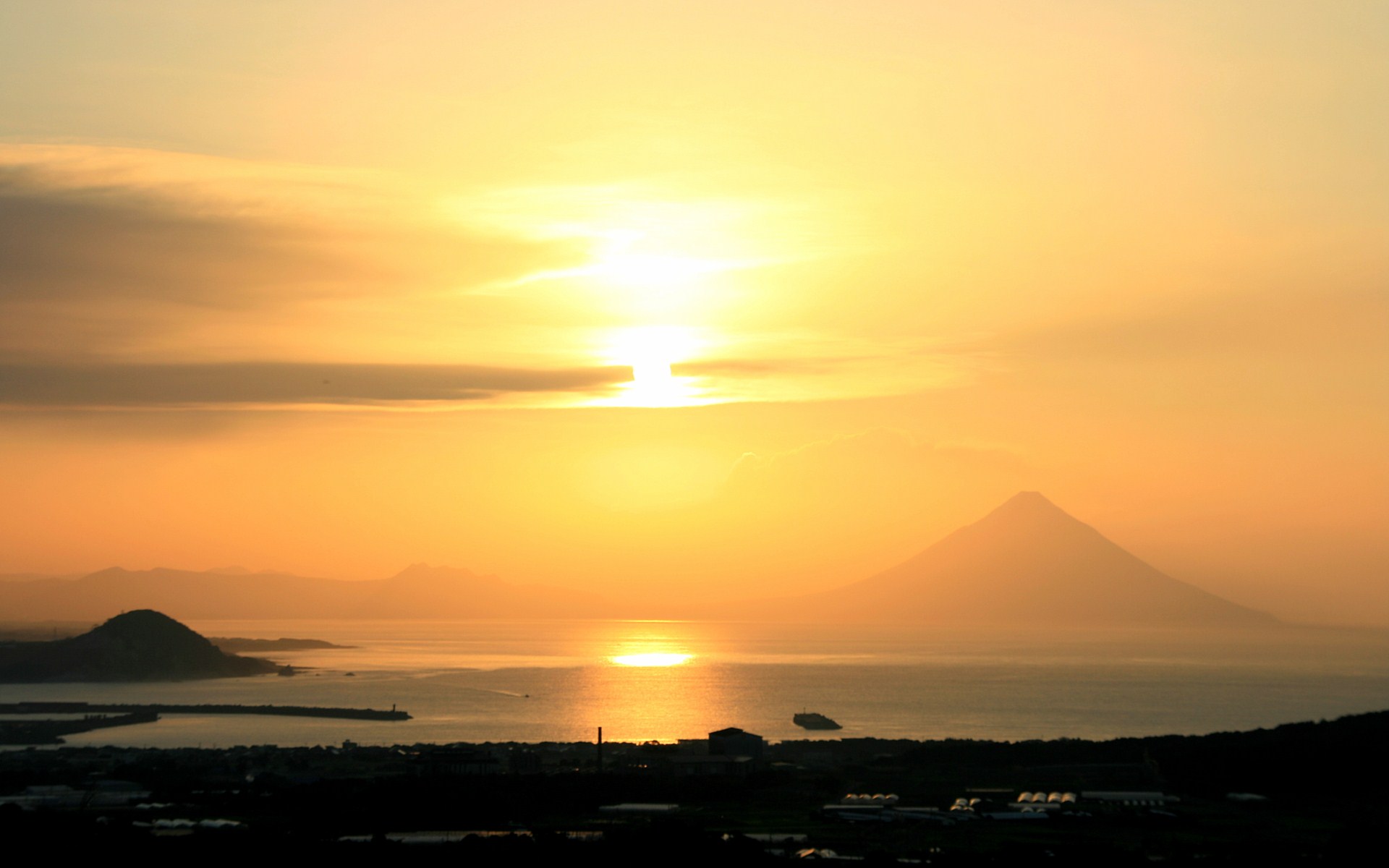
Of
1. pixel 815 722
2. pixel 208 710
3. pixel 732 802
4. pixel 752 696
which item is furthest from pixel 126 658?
pixel 732 802

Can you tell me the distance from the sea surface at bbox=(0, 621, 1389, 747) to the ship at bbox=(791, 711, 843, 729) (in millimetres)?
913

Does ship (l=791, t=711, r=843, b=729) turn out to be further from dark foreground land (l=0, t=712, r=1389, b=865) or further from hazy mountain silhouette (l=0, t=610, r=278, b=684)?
hazy mountain silhouette (l=0, t=610, r=278, b=684)

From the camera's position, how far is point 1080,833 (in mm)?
32938

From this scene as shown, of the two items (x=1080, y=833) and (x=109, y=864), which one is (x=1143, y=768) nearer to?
(x=1080, y=833)

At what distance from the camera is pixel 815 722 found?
85.5m

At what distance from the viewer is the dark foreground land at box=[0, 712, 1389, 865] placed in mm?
29750

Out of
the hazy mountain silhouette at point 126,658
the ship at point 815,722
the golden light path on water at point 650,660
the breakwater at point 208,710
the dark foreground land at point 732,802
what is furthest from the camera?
the golden light path on water at point 650,660

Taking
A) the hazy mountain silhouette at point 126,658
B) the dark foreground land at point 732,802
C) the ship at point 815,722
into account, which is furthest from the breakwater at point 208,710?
the hazy mountain silhouette at point 126,658

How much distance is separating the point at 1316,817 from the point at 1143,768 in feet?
38.5

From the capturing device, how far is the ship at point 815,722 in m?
84.5

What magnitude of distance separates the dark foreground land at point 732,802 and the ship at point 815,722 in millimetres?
25070

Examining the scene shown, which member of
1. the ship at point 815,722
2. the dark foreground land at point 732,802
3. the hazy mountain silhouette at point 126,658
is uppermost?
the hazy mountain silhouette at point 126,658

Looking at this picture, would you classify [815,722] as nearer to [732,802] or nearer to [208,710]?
[732,802]

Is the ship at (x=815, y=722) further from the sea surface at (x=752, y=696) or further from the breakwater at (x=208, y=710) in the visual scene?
the breakwater at (x=208, y=710)
